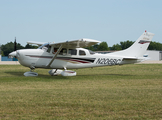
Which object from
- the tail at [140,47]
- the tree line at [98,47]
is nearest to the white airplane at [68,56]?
the tail at [140,47]

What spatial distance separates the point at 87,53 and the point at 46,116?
990cm

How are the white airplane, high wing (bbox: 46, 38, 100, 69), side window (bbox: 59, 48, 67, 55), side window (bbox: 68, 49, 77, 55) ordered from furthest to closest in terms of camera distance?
1. side window (bbox: 68, 49, 77, 55)
2. side window (bbox: 59, 48, 67, 55)
3. the white airplane
4. high wing (bbox: 46, 38, 100, 69)

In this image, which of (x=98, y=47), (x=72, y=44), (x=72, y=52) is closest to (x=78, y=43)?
(x=72, y=44)

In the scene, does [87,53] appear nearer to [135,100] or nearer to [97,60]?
[97,60]

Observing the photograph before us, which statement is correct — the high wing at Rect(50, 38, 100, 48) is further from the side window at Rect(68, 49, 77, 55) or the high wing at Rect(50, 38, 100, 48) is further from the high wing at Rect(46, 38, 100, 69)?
the side window at Rect(68, 49, 77, 55)

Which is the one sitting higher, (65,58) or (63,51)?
(63,51)

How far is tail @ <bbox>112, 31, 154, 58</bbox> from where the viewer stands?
578 inches

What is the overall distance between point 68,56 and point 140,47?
5.02m

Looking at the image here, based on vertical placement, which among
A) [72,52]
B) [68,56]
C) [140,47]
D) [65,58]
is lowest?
[65,58]

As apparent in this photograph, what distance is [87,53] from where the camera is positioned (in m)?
14.2

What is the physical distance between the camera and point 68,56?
1378cm

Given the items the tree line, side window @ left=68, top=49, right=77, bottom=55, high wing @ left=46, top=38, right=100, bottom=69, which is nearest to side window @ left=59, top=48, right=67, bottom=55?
side window @ left=68, top=49, right=77, bottom=55

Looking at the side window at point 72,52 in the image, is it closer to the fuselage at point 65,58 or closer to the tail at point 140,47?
the fuselage at point 65,58

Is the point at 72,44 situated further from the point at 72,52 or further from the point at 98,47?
the point at 98,47
